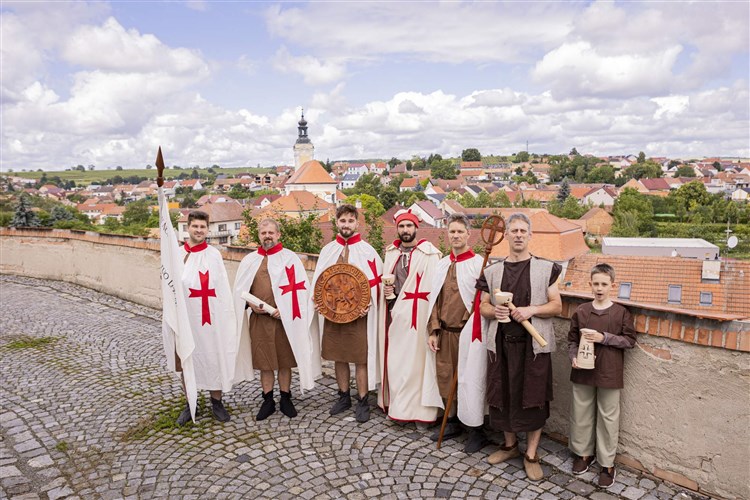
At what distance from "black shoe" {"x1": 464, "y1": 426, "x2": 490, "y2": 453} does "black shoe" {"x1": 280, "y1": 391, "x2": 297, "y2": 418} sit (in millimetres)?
1601

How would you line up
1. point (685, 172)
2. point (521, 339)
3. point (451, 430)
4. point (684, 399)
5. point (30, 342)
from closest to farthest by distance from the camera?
point (684, 399)
point (521, 339)
point (451, 430)
point (30, 342)
point (685, 172)

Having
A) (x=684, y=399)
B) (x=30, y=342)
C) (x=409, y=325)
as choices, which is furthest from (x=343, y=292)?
(x=30, y=342)

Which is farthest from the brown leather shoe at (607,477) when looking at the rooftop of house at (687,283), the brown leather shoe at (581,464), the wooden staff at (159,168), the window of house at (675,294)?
the window of house at (675,294)

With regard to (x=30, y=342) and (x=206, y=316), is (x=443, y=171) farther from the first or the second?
(x=206, y=316)

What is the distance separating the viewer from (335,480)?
12.8ft

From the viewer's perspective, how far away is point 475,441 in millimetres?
4352

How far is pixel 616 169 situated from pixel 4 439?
570ft

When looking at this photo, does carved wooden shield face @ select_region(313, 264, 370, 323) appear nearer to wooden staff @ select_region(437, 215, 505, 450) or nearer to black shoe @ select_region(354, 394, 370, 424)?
black shoe @ select_region(354, 394, 370, 424)

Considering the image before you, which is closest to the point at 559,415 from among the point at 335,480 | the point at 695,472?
the point at 695,472

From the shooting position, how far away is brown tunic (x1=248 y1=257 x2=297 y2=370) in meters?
4.95

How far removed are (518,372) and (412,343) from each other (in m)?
1.10

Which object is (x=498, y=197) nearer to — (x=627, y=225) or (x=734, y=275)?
(x=627, y=225)

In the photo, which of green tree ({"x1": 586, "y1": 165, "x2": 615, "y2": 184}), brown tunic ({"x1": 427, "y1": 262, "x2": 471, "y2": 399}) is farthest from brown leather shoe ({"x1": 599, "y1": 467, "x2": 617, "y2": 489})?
green tree ({"x1": 586, "y1": 165, "x2": 615, "y2": 184})

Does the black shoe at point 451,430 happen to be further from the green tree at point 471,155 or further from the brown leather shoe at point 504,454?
the green tree at point 471,155
